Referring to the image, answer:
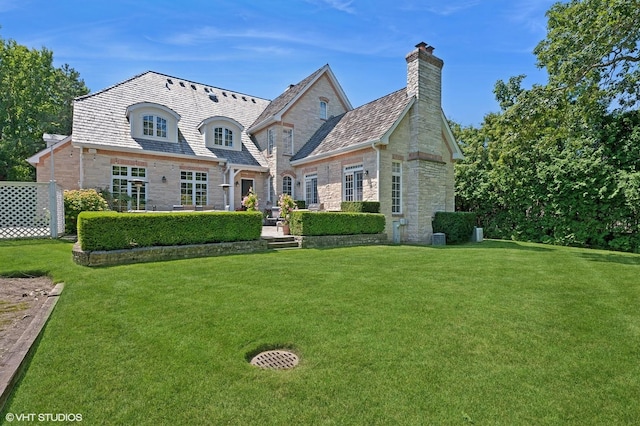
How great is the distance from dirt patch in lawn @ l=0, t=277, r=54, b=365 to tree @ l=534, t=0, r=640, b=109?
53.0 ft

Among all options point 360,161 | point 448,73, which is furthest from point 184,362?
point 448,73

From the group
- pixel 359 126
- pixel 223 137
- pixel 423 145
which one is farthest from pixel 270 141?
pixel 423 145

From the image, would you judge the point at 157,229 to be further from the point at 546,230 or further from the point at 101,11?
the point at 546,230

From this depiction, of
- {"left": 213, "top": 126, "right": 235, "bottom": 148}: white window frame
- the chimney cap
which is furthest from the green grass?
{"left": 213, "top": 126, "right": 235, "bottom": 148}: white window frame

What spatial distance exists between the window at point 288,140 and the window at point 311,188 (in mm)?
1954

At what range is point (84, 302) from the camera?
4.94 metres

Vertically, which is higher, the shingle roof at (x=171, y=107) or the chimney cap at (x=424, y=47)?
the chimney cap at (x=424, y=47)

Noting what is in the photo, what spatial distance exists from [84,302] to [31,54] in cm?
3457

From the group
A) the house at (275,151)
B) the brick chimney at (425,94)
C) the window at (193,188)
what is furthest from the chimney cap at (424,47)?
the window at (193,188)

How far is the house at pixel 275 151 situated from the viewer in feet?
47.4

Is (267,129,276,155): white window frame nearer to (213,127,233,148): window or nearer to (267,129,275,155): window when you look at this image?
(267,129,275,155): window

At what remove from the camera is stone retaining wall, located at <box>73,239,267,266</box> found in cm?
755

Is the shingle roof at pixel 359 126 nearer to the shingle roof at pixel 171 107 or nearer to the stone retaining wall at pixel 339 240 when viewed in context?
the shingle roof at pixel 171 107

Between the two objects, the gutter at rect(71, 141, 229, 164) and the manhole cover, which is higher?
the gutter at rect(71, 141, 229, 164)
